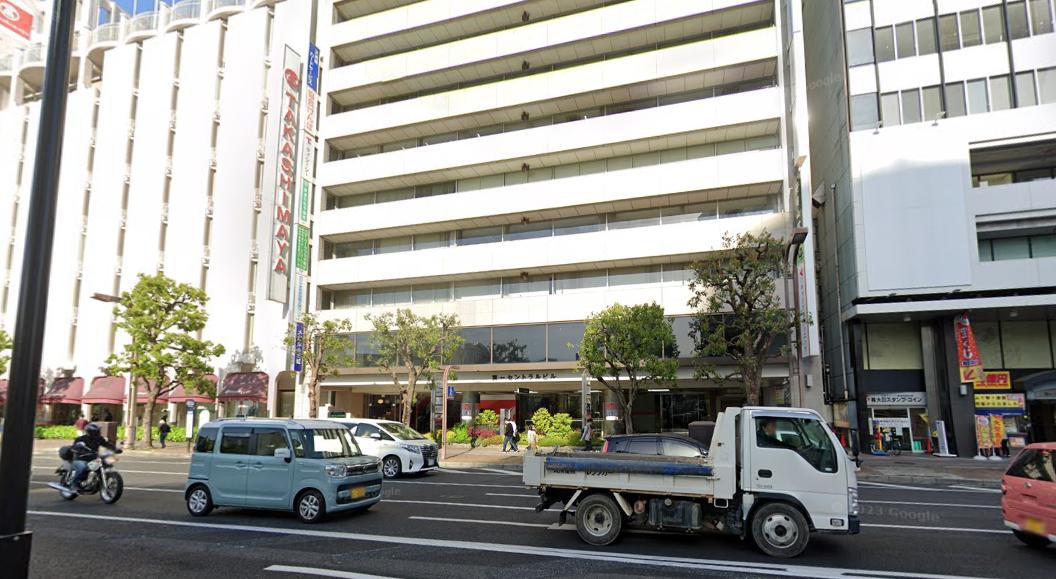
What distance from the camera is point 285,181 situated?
3603 centimetres

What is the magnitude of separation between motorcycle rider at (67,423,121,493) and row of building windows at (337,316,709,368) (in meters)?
19.6

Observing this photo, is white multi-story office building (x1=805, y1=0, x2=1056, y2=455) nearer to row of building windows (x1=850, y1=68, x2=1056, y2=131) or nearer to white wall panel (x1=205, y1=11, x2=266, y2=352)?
row of building windows (x1=850, y1=68, x2=1056, y2=131)

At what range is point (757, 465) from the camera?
920 centimetres

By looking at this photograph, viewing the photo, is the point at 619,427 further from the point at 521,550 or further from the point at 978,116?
the point at 521,550

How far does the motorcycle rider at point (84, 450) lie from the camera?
44.9ft

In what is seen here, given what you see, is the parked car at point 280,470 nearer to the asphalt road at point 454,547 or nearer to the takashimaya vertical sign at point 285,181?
the asphalt road at point 454,547

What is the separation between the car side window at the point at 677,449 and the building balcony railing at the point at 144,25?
1777 inches

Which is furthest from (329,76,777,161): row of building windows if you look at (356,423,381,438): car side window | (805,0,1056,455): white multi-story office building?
(356,423,381,438): car side window

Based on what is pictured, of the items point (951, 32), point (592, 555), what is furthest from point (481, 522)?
point (951, 32)

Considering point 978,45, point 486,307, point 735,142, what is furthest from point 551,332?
point 978,45

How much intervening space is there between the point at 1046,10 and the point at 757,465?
29.9 metres

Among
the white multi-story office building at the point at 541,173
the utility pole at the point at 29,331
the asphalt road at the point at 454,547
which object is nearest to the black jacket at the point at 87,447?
the asphalt road at the point at 454,547

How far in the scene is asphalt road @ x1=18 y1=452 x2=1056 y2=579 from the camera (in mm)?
8148

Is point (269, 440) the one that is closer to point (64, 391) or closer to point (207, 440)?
point (207, 440)
